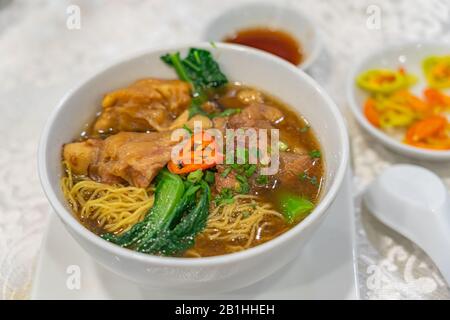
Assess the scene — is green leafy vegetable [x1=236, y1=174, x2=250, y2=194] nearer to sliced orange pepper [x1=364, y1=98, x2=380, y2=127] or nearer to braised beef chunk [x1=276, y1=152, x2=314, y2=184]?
braised beef chunk [x1=276, y1=152, x2=314, y2=184]

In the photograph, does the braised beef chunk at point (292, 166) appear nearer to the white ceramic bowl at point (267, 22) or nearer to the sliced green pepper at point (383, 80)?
the sliced green pepper at point (383, 80)

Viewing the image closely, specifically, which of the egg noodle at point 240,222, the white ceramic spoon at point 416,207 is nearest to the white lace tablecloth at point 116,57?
the white ceramic spoon at point 416,207

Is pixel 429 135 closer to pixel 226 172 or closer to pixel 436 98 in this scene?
pixel 436 98

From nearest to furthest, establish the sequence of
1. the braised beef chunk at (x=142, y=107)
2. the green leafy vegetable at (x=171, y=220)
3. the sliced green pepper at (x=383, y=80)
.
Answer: the green leafy vegetable at (x=171, y=220) < the braised beef chunk at (x=142, y=107) < the sliced green pepper at (x=383, y=80)

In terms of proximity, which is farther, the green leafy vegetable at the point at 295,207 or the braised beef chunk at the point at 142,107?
the braised beef chunk at the point at 142,107

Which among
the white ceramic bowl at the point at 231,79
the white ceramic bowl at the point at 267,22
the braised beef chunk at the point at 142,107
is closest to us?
the white ceramic bowl at the point at 231,79

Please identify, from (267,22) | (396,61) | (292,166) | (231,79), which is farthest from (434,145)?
(267,22)
